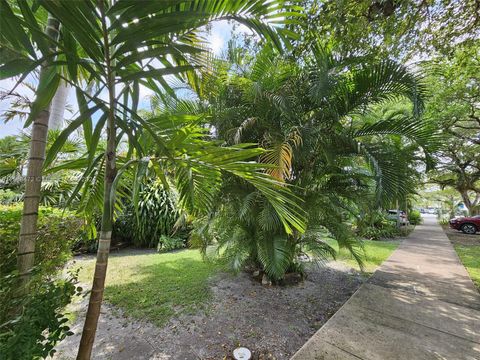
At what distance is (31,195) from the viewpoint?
4.51 ft

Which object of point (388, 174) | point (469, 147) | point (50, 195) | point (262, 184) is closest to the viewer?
point (262, 184)

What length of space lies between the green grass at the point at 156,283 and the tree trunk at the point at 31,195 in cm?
161

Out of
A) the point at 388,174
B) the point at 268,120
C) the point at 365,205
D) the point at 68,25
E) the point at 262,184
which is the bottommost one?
the point at 365,205

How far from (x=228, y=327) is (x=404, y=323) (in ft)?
6.31

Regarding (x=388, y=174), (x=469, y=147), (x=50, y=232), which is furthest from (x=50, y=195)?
(x=469, y=147)

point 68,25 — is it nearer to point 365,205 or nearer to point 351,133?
point 351,133

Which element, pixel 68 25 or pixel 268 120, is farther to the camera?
pixel 268 120

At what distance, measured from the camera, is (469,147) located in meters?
11.6

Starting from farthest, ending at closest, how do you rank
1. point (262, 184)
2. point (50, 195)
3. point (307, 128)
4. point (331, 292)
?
point (50, 195) < point (331, 292) < point (307, 128) < point (262, 184)

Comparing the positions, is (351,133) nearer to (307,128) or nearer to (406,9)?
(307,128)

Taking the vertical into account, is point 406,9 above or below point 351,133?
above

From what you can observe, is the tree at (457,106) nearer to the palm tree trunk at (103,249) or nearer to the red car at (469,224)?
the red car at (469,224)

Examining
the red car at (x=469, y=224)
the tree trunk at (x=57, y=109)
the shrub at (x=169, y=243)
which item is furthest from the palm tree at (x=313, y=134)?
the red car at (x=469, y=224)

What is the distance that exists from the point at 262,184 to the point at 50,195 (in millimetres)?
4512
